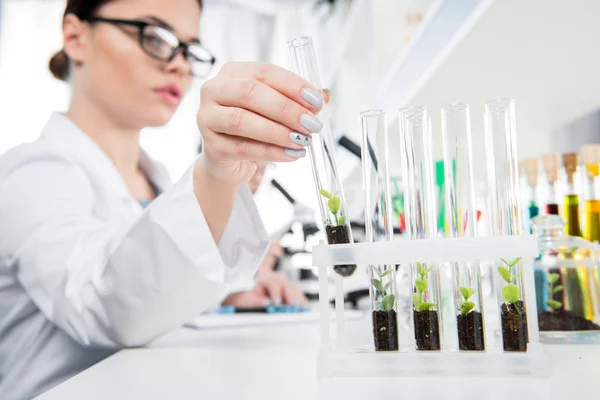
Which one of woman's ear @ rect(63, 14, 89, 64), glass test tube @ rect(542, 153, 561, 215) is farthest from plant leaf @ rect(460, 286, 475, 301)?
woman's ear @ rect(63, 14, 89, 64)

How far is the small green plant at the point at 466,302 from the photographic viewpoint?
0.56m

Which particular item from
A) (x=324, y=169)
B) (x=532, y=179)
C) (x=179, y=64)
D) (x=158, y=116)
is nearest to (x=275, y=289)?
(x=158, y=116)

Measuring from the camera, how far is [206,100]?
0.67 m

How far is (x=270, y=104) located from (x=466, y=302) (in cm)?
32

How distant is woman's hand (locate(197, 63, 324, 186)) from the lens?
0.60 meters

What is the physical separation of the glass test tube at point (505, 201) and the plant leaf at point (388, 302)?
0.38 ft

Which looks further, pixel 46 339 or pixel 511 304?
pixel 46 339

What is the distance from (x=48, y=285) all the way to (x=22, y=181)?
254 mm

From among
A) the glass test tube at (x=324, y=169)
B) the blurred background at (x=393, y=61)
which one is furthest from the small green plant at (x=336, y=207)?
the blurred background at (x=393, y=61)

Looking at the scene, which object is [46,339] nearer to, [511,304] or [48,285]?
[48,285]

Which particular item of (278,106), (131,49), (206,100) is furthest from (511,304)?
(131,49)

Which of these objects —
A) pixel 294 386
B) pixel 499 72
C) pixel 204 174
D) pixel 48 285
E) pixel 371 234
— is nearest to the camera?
pixel 294 386

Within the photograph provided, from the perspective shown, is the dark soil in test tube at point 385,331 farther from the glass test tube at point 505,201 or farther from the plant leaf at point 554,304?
the plant leaf at point 554,304

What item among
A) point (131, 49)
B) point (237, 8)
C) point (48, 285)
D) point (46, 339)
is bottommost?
point (46, 339)
